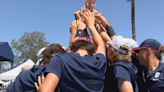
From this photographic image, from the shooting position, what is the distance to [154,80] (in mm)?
3941

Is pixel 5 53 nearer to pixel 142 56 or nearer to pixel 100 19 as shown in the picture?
pixel 100 19

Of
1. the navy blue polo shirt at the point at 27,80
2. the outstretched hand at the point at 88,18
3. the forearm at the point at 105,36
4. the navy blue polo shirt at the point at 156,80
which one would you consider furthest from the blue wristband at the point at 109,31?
the navy blue polo shirt at the point at 27,80

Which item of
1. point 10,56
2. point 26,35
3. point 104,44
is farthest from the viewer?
point 26,35

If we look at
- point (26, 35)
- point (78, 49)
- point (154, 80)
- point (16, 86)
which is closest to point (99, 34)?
point (78, 49)

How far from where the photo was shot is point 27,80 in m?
3.81

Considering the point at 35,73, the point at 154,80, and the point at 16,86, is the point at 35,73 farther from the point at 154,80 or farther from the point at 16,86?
the point at 154,80

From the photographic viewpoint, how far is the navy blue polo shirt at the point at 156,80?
12.8 feet

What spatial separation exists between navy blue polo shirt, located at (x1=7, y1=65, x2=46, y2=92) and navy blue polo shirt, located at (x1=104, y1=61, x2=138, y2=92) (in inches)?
25.5

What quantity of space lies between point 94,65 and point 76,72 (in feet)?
0.65

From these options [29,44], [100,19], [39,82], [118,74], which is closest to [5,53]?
[100,19]

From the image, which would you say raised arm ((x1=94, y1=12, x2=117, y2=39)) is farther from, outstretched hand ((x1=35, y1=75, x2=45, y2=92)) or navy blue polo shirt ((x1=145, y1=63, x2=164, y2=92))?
outstretched hand ((x1=35, y1=75, x2=45, y2=92))

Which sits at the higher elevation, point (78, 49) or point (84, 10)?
point (84, 10)

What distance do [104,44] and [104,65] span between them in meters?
0.32

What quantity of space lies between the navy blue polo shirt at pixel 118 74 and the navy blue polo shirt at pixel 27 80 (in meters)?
0.65
